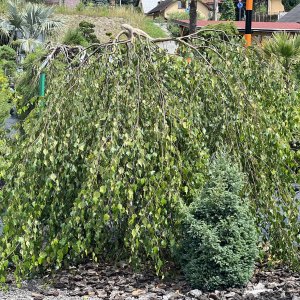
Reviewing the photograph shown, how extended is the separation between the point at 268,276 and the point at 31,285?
175 cm

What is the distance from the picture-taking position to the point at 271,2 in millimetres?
60781

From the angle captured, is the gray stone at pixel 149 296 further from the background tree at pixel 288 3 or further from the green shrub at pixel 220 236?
the background tree at pixel 288 3

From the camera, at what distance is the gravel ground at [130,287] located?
4.71 meters

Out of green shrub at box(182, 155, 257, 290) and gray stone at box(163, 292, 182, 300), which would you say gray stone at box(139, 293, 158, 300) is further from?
green shrub at box(182, 155, 257, 290)

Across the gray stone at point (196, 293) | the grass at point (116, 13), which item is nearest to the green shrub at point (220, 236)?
the gray stone at point (196, 293)

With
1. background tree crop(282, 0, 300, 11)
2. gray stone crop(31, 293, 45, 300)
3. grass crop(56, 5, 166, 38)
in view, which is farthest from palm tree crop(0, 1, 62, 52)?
background tree crop(282, 0, 300, 11)

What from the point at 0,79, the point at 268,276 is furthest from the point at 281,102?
the point at 0,79

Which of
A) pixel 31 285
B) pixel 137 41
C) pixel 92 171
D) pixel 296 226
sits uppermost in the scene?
pixel 137 41

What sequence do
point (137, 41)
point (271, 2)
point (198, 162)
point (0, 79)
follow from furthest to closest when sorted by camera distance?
1. point (271, 2)
2. point (0, 79)
3. point (137, 41)
4. point (198, 162)

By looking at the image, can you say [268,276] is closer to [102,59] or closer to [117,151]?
[117,151]

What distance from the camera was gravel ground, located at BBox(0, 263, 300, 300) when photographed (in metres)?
4.71

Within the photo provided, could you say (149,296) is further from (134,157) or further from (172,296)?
(134,157)

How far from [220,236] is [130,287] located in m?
0.78

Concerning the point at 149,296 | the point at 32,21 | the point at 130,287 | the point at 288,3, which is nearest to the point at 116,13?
the point at 32,21
